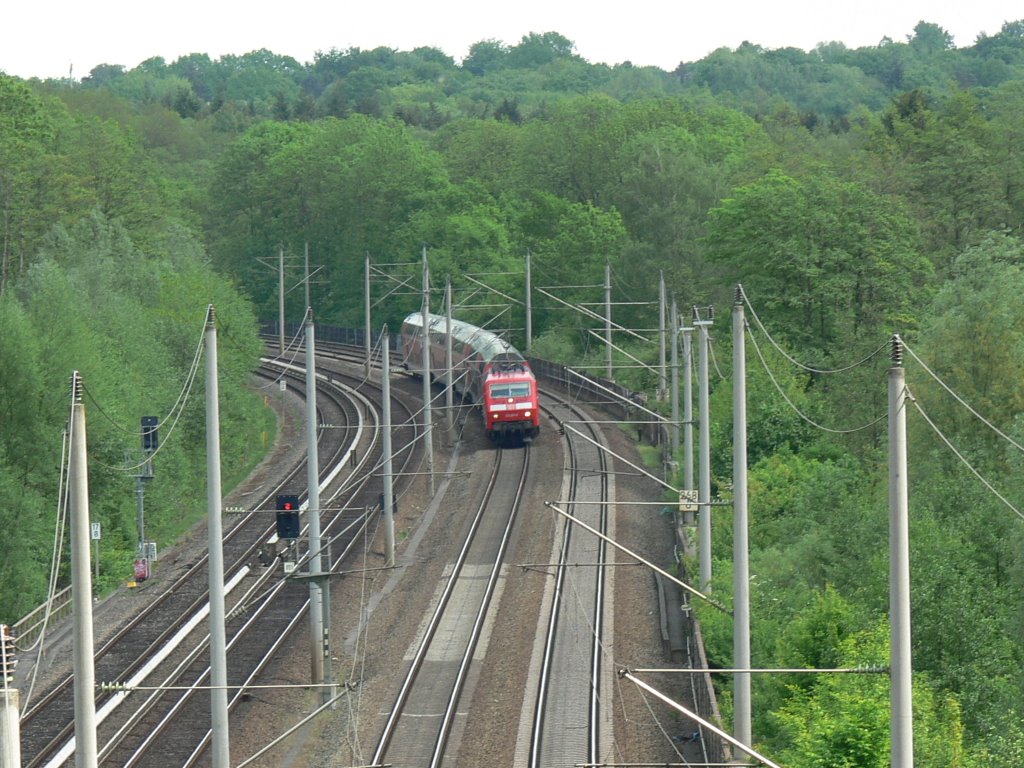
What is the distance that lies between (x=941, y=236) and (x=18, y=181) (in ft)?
143

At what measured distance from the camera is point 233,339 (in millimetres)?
72188

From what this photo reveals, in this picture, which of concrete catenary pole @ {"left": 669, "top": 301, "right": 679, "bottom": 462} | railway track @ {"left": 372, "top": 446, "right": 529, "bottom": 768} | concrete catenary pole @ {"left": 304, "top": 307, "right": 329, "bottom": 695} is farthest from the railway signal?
concrete catenary pole @ {"left": 669, "top": 301, "right": 679, "bottom": 462}

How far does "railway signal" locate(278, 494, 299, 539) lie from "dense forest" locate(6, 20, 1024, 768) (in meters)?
9.88

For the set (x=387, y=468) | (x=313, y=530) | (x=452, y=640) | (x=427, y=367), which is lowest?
(x=452, y=640)

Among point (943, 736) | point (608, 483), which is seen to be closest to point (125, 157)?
point (608, 483)

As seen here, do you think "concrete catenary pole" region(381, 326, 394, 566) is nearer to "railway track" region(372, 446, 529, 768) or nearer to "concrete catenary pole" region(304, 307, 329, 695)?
"railway track" region(372, 446, 529, 768)

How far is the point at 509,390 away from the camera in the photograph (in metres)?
61.9

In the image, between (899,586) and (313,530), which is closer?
(899,586)

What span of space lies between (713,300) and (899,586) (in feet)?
213

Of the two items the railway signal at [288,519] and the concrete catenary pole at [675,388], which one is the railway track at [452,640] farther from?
the concrete catenary pole at [675,388]

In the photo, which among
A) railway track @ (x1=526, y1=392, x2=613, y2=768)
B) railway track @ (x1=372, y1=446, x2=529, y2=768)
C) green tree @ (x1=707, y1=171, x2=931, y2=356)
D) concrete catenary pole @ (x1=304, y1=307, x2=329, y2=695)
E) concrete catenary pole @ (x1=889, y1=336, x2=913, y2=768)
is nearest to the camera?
concrete catenary pole @ (x1=889, y1=336, x2=913, y2=768)

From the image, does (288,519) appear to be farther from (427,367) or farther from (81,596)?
(427,367)

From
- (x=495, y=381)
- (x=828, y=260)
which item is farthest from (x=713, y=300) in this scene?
(x=495, y=381)

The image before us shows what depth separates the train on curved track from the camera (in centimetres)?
6172
